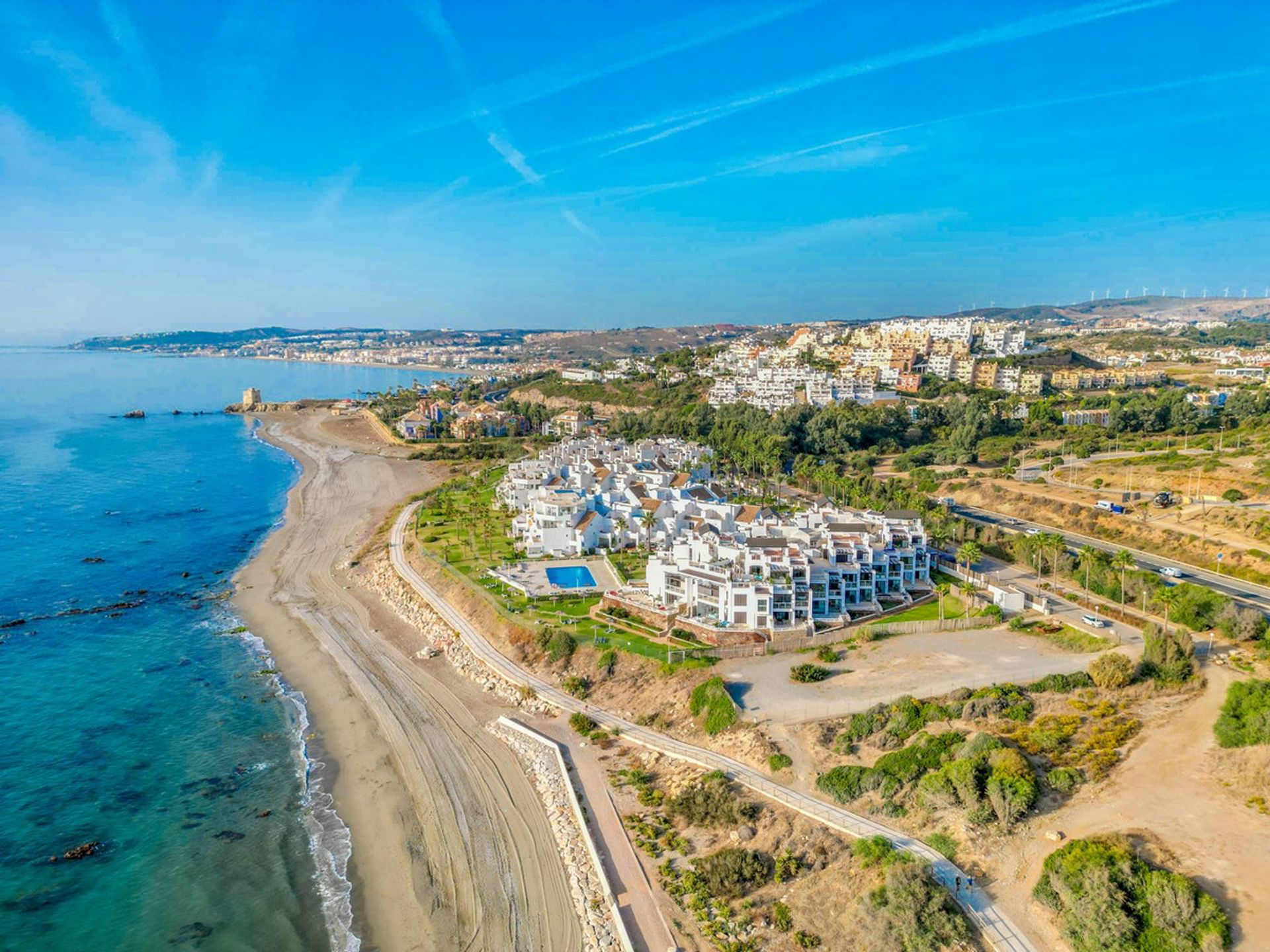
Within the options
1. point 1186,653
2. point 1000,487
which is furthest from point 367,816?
point 1000,487

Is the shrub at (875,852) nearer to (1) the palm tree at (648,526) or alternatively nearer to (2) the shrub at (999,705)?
(2) the shrub at (999,705)

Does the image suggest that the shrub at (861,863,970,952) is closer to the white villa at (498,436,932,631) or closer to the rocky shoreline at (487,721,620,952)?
the rocky shoreline at (487,721,620,952)

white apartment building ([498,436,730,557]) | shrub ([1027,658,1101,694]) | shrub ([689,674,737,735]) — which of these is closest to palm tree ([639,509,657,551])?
white apartment building ([498,436,730,557])

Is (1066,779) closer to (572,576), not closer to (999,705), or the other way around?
(999,705)

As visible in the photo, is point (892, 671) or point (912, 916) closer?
point (912, 916)

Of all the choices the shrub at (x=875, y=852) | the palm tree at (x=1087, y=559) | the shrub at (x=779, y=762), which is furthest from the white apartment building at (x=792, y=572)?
the shrub at (x=875, y=852)

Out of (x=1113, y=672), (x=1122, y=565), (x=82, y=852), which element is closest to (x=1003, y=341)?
(x=1122, y=565)
